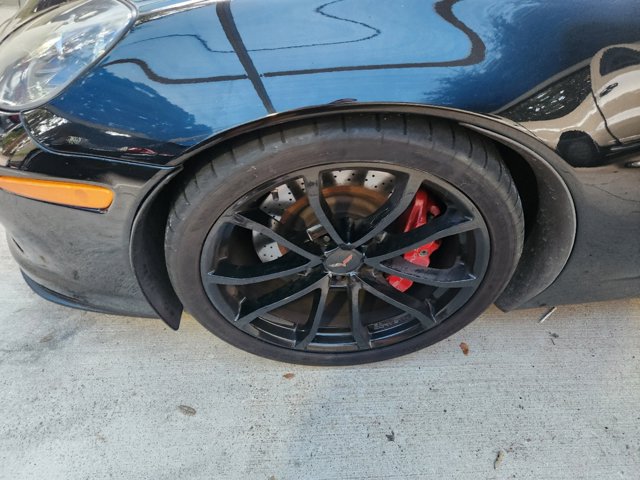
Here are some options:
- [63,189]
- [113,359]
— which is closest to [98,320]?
[113,359]

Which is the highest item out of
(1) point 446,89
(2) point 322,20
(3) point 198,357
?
(2) point 322,20

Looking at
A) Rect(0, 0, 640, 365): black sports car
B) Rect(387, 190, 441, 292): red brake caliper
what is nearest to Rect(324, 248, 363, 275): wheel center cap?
Rect(0, 0, 640, 365): black sports car

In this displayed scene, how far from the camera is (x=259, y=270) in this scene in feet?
5.01

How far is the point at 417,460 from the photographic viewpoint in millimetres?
1588

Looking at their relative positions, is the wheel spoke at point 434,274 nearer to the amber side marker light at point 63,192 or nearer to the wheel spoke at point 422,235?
the wheel spoke at point 422,235

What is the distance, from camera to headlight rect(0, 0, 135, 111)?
1.30m

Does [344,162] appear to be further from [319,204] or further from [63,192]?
[63,192]

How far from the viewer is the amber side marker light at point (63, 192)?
1308mm

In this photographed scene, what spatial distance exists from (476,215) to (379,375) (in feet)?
2.45

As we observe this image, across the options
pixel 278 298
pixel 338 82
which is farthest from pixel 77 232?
pixel 338 82

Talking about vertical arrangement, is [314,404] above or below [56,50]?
below

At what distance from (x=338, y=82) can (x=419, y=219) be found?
0.58m

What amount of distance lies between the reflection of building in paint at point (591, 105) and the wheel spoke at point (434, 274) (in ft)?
1.59

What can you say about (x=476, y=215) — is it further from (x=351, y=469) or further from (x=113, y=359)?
(x=113, y=359)
